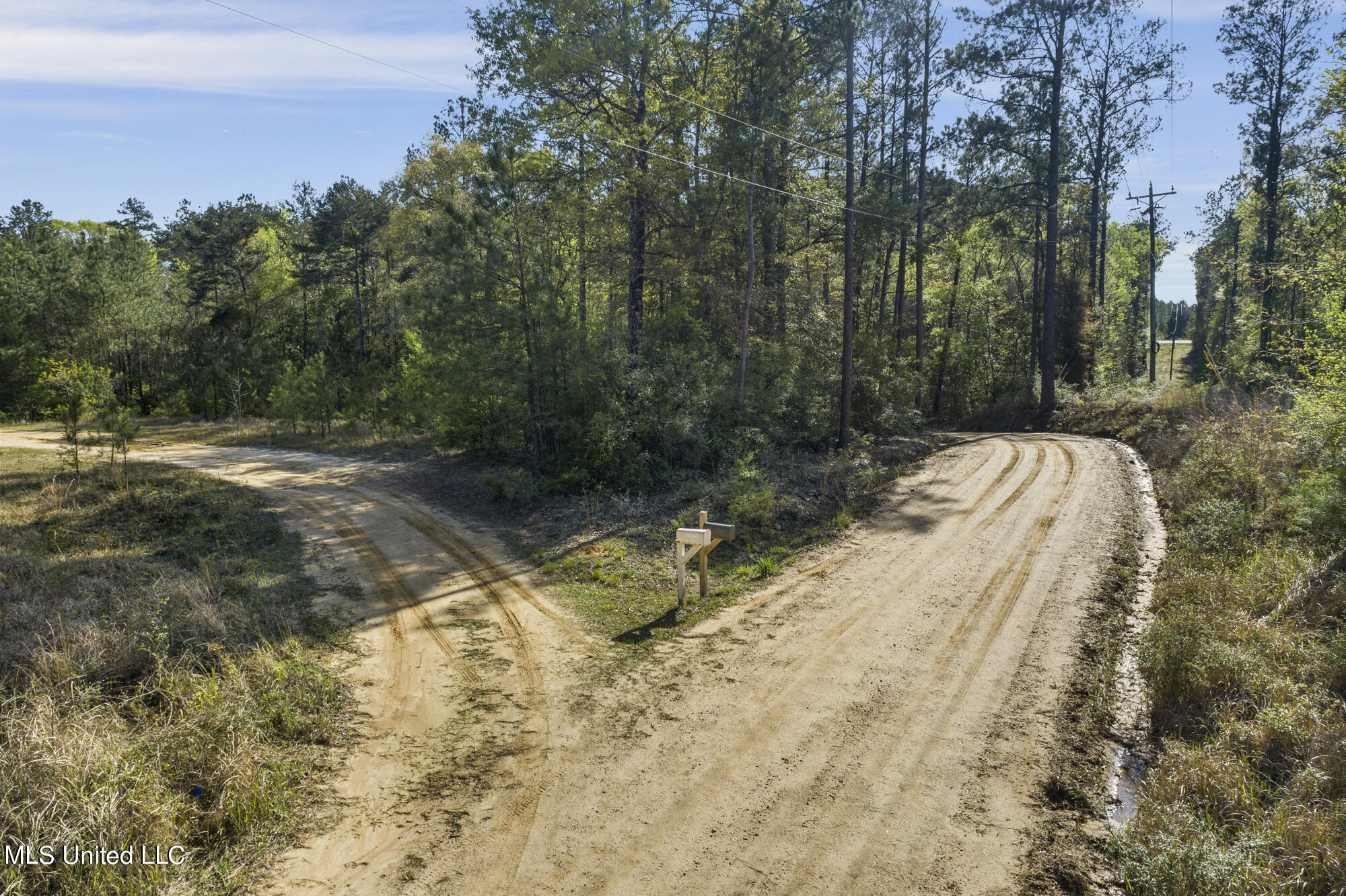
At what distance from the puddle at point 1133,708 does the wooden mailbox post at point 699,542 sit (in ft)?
15.5

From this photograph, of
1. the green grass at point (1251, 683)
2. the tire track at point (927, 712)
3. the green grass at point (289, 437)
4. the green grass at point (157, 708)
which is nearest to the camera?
the green grass at point (157, 708)

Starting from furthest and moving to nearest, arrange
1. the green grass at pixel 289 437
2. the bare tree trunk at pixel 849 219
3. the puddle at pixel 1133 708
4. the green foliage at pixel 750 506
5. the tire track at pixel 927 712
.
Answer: the green grass at pixel 289 437
the bare tree trunk at pixel 849 219
the green foliage at pixel 750 506
the puddle at pixel 1133 708
the tire track at pixel 927 712

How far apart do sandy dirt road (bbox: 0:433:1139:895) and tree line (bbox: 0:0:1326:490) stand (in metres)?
6.07

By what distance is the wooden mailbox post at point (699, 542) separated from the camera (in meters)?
9.02

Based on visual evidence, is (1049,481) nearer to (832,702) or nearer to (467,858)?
(832,702)

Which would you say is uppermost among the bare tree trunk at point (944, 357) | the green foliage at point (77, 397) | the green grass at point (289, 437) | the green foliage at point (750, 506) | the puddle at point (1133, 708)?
the bare tree trunk at point (944, 357)

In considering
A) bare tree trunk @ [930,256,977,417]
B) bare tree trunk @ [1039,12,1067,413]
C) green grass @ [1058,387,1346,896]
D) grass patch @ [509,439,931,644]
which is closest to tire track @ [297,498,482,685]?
grass patch @ [509,439,931,644]

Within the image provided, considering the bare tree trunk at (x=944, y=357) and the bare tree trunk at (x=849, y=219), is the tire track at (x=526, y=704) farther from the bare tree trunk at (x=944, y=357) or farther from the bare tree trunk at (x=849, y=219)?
the bare tree trunk at (x=944, y=357)

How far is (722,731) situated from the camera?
6086 millimetres

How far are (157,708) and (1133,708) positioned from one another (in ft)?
31.0

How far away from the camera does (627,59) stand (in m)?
17.8

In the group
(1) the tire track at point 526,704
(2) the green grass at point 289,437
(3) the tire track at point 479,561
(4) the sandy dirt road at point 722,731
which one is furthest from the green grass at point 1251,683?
(2) the green grass at point 289,437

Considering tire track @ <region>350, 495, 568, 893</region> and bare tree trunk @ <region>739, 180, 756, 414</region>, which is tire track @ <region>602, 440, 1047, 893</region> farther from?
bare tree trunk @ <region>739, 180, 756, 414</region>

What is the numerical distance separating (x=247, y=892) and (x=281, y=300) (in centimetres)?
5079
